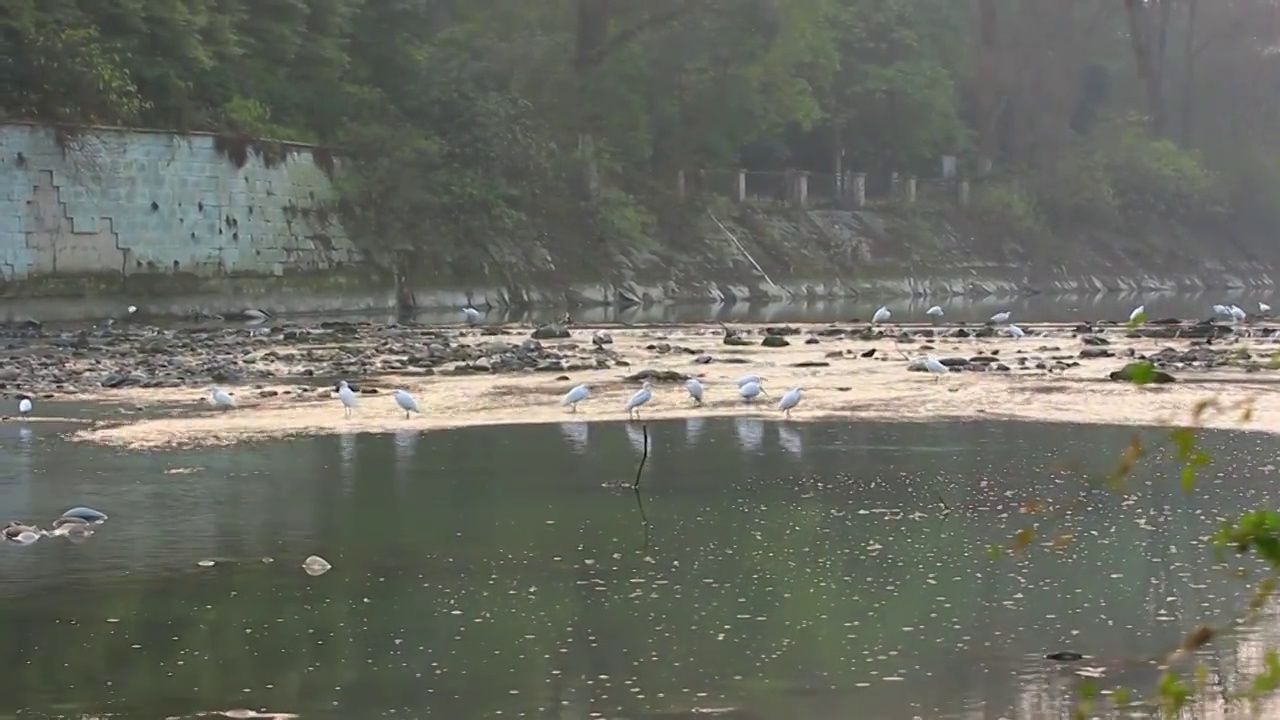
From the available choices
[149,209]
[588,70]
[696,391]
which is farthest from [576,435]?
[588,70]

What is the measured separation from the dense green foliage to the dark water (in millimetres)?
24193

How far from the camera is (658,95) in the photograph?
51844mm

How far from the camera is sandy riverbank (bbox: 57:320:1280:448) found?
1652cm

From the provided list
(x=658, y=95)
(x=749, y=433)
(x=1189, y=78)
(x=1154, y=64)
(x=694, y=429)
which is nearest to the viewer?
(x=749, y=433)

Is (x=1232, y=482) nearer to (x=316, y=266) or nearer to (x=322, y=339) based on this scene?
(x=322, y=339)

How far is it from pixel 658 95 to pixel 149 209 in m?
19.1

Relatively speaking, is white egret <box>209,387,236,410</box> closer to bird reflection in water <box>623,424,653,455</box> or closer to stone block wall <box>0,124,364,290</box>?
bird reflection in water <box>623,424,653,455</box>

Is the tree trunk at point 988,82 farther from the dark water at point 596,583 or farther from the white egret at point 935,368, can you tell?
the dark water at point 596,583

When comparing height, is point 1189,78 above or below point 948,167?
above

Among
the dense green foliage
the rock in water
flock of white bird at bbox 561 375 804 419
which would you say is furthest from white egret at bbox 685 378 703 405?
the dense green foliage

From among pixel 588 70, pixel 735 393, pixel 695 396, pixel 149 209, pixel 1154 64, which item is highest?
pixel 1154 64

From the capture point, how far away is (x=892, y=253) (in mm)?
57000

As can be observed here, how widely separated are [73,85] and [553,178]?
14550 millimetres

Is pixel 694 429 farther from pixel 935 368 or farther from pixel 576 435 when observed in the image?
pixel 935 368
